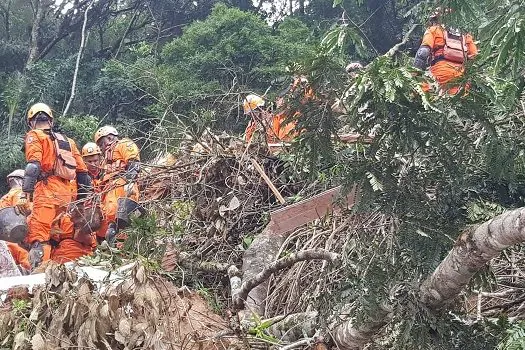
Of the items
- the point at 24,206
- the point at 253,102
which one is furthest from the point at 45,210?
the point at 253,102

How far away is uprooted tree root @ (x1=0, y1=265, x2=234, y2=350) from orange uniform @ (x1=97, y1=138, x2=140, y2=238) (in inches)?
83.0

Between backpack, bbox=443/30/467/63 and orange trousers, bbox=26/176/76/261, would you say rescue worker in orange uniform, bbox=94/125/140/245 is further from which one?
backpack, bbox=443/30/467/63

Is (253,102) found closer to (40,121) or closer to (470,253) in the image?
(40,121)

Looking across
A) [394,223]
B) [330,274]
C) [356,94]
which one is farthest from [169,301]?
[356,94]

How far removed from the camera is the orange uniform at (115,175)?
19.4 ft

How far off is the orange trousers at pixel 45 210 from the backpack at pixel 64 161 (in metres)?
0.11

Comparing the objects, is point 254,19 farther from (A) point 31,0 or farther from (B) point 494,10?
(B) point 494,10

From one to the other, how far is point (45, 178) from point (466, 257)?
5.02 m

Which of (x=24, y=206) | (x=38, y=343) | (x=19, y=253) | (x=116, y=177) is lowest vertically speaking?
(x=38, y=343)

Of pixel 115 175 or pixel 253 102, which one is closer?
pixel 115 175

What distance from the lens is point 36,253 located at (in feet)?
20.9

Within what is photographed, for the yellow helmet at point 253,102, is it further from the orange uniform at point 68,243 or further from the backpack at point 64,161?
the orange uniform at point 68,243

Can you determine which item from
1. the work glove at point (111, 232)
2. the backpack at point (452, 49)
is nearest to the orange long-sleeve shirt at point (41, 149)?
the work glove at point (111, 232)

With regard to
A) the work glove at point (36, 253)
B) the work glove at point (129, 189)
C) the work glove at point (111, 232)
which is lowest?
the work glove at point (111, 232)
